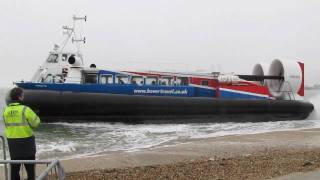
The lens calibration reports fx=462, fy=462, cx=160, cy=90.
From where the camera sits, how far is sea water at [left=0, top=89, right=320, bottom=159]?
8.39 metres

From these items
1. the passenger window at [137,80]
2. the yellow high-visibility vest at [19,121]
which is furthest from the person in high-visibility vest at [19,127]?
the passenger window at [137,80]

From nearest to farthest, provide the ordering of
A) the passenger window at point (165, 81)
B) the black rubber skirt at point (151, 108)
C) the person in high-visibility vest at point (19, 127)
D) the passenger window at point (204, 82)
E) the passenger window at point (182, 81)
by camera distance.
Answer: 1. the person in high-visibility vest at point (19, 127)
2. the black rubber skirt at point (151, 108)
3. the passenger window at point (165, 81)
4. the passenger window at point (182, 81)
5. the passenger window at point (204, 82)

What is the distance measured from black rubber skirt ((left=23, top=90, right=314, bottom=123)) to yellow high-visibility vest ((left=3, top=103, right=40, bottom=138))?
7962 mm

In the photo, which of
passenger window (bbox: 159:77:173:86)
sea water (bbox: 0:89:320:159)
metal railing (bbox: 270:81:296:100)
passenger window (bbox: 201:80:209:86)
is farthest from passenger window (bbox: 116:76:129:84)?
metal railing (bbox: 270:81:296:100)

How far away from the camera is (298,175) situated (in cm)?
429

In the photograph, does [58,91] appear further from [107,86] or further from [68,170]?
[68,170]

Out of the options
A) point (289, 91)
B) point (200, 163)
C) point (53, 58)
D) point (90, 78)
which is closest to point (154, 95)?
point (90, 78)

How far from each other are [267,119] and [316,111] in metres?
2.69

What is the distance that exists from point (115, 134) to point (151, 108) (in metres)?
2.12

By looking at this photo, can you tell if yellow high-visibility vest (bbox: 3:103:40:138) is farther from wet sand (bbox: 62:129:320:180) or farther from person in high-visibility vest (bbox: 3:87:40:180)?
wet sand (bbox: 62:129:320:180)

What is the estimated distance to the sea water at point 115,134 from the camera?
27.5 ft

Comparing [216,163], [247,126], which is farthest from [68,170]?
[247,126]

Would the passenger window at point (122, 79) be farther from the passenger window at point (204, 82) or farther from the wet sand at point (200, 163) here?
the wet sand at point (200, 163)

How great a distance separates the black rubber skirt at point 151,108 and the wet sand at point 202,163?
4.12 m
